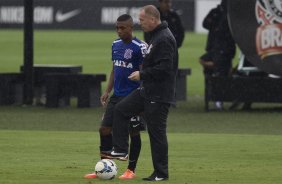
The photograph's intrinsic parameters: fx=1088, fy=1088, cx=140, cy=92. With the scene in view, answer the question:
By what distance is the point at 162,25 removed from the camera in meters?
12.3

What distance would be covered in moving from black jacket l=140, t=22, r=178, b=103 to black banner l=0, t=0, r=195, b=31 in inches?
1503

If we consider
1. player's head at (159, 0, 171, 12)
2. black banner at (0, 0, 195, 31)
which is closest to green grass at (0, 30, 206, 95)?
black banner at (0, 0, 195, 31)

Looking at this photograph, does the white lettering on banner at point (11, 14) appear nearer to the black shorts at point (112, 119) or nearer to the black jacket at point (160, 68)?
the black shorts at point (112, 119)

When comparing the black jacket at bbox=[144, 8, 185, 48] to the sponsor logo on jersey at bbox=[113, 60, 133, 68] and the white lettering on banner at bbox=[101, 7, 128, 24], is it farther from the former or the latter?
the white lettering on banner at bbox=[101, 7, 128, 24]

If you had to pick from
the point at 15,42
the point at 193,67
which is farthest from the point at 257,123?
the point at 15,42

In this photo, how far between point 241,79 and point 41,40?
88.6 ft

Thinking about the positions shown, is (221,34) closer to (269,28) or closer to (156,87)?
(269,28)

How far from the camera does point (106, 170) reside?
40.9 feet

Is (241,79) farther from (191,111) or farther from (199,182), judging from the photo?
(199,182)

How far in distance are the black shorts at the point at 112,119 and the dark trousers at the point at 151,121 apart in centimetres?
22

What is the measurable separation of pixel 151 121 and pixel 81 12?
39.1 metres

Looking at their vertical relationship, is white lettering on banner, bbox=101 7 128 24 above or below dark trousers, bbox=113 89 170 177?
below

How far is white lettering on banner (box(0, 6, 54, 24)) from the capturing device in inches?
2014

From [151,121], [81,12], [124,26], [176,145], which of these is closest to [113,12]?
[81,12]
